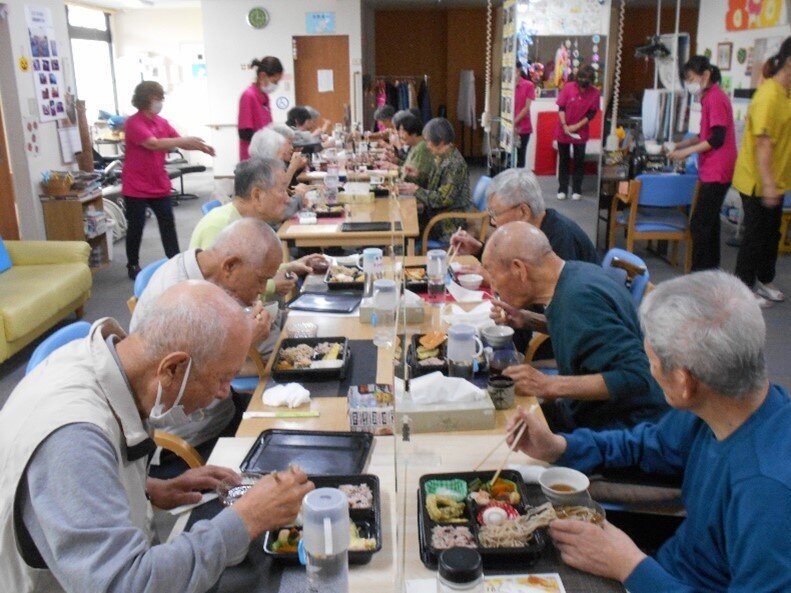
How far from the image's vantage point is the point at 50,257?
505cm

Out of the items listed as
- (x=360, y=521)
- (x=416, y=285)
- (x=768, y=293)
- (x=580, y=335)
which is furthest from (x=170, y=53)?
(x=360, y=521)

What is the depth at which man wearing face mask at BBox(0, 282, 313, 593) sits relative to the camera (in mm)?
1202

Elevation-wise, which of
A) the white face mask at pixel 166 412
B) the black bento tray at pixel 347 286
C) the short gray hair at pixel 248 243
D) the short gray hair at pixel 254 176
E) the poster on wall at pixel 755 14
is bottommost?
the black bento tray at pixel 347 286

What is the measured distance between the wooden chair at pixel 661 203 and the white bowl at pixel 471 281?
108 inches

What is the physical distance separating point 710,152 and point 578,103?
3.28m

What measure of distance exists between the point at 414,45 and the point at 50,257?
31.9 ft

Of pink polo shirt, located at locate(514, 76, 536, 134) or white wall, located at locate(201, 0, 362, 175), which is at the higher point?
white wall, located at locate(201, 0, 362, 175)

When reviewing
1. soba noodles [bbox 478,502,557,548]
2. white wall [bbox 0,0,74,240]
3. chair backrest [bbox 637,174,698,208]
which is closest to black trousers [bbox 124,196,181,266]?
white wall [bbox 0,0,74,240]

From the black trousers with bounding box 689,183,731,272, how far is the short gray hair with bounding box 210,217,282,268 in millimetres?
3975

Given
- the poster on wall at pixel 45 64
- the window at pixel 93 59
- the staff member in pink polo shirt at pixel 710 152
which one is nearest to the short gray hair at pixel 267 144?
the poster on wall at pixel 45 64

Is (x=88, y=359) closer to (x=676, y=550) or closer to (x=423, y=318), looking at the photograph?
(x=676, y=550)

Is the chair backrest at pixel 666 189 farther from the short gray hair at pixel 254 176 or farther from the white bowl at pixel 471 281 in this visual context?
the short gray hair at pixel 254 176

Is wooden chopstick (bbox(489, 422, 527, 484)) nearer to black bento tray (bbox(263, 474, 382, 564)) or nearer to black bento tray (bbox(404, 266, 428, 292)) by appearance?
black bento tray (bbox(263, 474, 382, 564))

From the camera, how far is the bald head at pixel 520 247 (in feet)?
7.51
